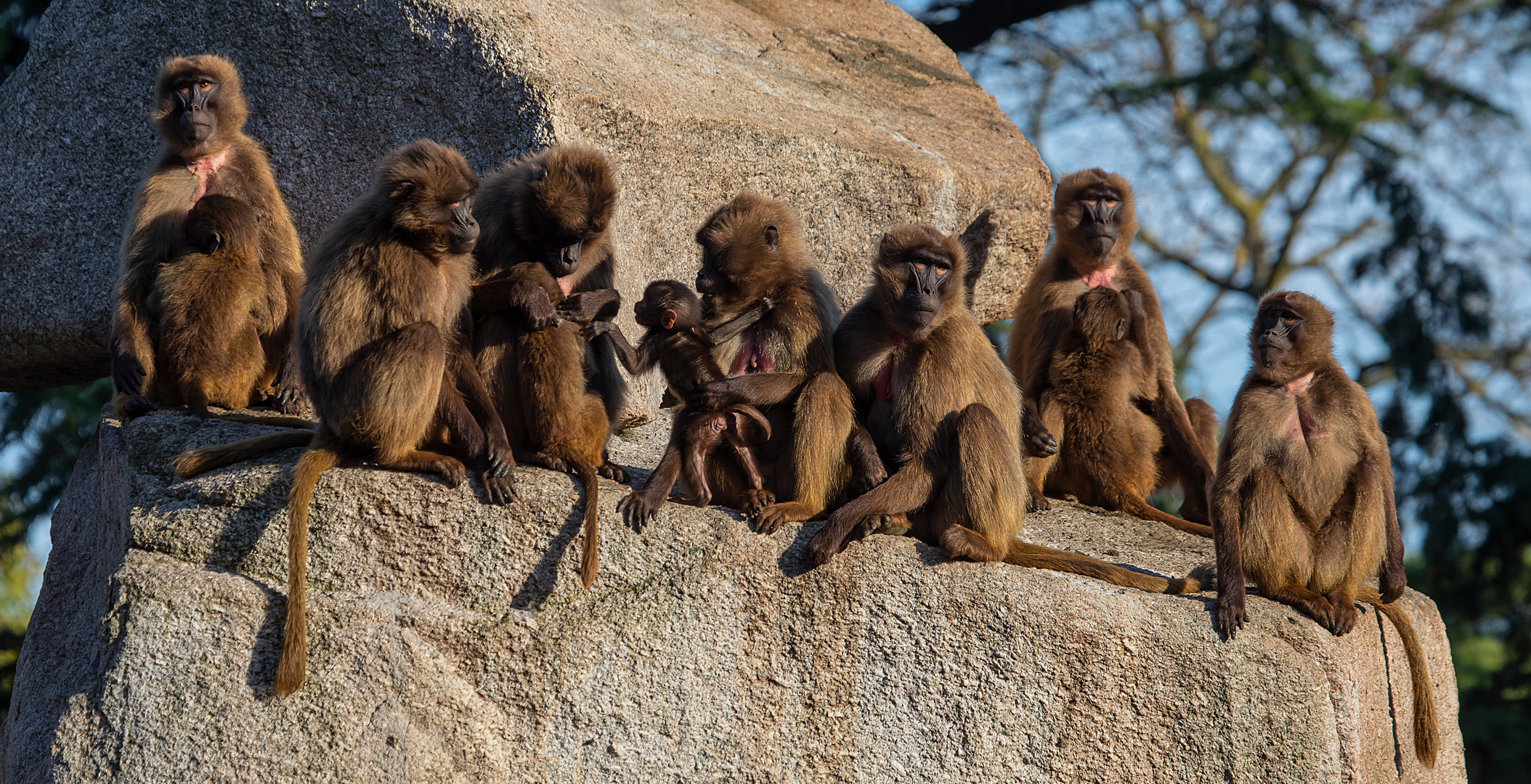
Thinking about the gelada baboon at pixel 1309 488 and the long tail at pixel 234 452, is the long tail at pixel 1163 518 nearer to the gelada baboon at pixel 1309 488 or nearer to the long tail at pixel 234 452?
the gelada baboon at pixel 1309 488

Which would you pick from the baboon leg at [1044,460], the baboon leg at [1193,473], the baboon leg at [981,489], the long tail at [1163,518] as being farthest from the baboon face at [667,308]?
the baboon leg at [1193,473]

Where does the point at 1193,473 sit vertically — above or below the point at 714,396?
above

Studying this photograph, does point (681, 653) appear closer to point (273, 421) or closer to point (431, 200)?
point (431, 200)

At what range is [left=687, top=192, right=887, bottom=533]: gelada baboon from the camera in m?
5.70

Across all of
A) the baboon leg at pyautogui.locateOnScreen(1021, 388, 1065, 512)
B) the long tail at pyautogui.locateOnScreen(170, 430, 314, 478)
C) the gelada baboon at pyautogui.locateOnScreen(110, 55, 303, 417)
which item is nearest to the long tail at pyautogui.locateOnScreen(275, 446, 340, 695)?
the long tail at pyautogui.locateOnScreen(170, 430, 314, 478)

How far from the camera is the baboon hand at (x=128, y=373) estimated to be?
690cm

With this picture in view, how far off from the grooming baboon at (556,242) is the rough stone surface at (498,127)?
1232mm

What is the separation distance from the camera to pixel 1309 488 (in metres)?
6.04

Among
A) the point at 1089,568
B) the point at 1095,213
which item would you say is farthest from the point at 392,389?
the point at 1095,213

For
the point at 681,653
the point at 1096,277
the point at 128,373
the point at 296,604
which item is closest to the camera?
the point at 296,604

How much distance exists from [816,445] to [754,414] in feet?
1.06

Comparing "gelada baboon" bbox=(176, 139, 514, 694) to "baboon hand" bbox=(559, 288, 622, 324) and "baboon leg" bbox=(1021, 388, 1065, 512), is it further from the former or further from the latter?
"baboon leg" bbox=(1021, 388, 1065, 512)

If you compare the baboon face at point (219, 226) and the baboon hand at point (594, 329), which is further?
the baboon face at point (219, 226)

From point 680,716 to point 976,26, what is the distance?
10.4 metres
